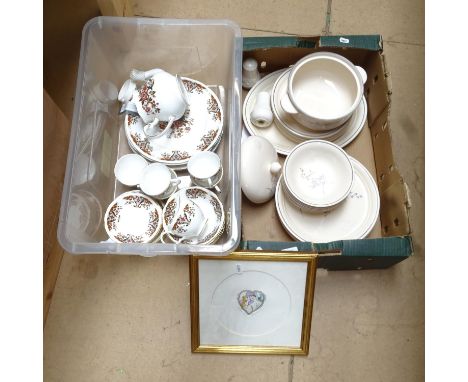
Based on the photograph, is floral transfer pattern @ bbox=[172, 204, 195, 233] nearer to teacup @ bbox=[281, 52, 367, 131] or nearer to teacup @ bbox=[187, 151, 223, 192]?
teacup @ bbox=[187, 151, 223, 192]

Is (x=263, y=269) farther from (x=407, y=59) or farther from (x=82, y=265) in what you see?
(x=407, y=59)

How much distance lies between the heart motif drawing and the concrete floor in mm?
99

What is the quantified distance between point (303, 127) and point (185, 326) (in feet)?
1.46

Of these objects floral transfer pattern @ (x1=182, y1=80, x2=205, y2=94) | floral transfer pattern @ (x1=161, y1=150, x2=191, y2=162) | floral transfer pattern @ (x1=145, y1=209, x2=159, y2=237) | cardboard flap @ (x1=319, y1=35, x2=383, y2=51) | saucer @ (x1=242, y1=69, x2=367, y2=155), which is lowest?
floral transfer pattern @ (x1=145, y1=209, x2=159, y2=237)

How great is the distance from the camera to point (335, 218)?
798 mm

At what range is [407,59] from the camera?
1002mm

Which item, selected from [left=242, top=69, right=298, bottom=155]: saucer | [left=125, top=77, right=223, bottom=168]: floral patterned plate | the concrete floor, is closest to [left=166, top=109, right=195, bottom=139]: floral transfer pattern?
[left=125, top=77, right=223, bottom=168]: floral patterned plate

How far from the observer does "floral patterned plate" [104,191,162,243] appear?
29.8 inches

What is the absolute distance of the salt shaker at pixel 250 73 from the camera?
84 cm

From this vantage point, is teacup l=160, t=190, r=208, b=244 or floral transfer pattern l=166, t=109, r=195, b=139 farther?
floral transfer pattern l=166, t=109, r=195, b=139

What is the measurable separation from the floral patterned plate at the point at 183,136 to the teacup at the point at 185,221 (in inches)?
5.0

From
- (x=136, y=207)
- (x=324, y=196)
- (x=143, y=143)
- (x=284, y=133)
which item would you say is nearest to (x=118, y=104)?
(x=143, y=143)

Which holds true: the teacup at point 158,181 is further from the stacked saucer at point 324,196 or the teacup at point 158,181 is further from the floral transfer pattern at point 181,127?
the stacked saucer at point 324,196

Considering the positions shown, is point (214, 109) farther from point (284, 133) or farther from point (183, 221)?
point (183, 221)
